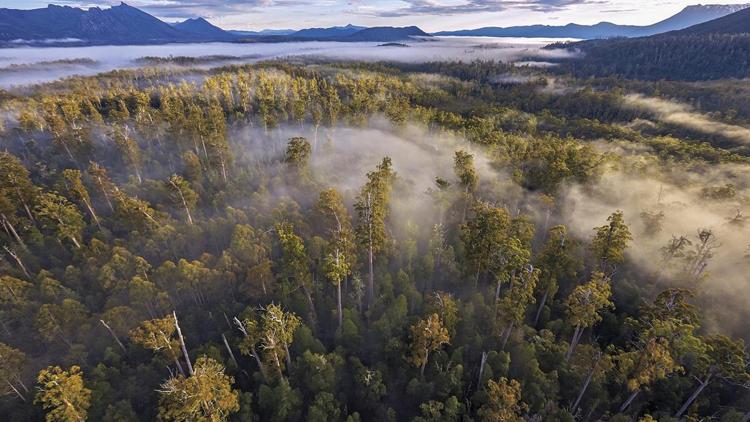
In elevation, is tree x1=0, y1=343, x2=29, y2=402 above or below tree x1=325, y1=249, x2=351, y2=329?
below

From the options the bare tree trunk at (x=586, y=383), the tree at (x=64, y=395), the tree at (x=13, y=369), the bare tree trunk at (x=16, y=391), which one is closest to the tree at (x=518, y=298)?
the bare tree trunk at (x=586, y=383)

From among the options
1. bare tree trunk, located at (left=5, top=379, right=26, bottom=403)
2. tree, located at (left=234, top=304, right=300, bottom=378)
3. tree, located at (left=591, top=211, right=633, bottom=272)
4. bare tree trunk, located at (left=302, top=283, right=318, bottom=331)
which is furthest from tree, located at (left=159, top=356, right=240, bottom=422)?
tree, located at (left=591, top=211, right=633, bottom=272)

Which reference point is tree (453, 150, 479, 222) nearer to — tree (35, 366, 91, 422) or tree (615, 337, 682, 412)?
Answer: tree (615, 337, 682, 412)

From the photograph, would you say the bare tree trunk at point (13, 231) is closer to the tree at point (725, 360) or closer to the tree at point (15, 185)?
the tree at point (15, 185)

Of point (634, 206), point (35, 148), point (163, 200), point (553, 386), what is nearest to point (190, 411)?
point (553, 386)

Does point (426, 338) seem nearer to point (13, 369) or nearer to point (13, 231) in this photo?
point (13, 369)

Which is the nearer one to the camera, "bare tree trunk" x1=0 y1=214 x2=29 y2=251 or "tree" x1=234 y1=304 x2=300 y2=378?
"tree" x1=234 y1=304 x2=300 y2=378
